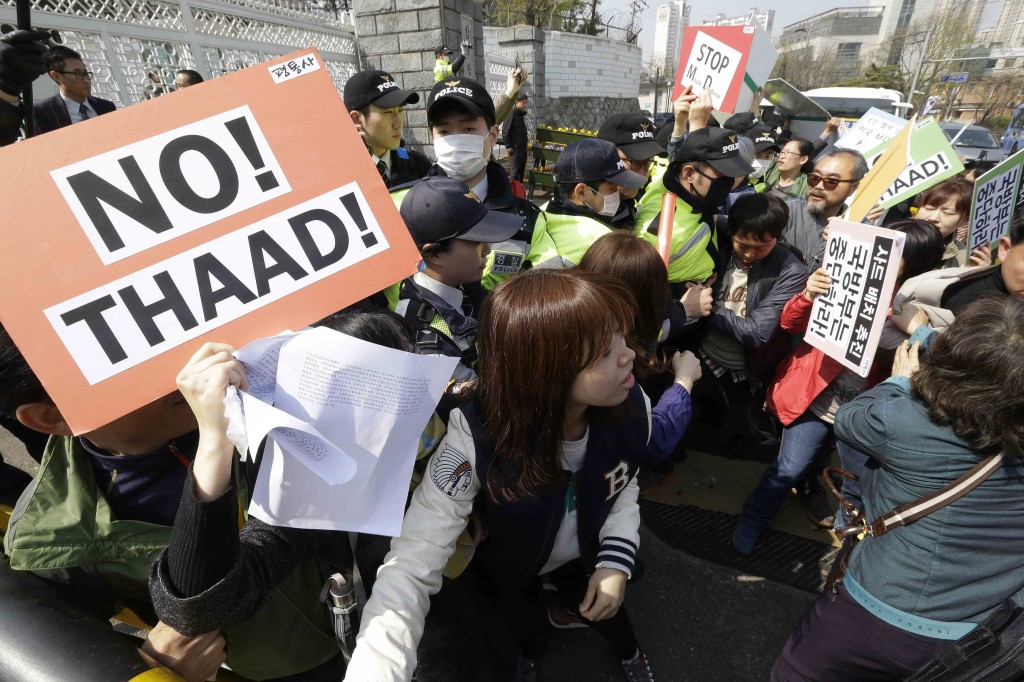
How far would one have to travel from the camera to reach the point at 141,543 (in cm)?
112

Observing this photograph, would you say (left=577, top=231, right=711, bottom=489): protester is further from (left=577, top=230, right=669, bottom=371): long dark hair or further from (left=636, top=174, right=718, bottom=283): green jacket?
(left=636, top=174, right=718, bottom=283): green jacket

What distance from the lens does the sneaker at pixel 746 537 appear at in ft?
8.84

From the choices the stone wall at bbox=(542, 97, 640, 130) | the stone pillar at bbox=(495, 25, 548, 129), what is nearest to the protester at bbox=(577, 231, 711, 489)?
the stone pillar at bbox=(495, 25, 548, 129)

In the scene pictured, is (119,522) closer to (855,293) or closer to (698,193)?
(855,293)

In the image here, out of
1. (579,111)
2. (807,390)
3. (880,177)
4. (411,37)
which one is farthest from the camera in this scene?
(579,111)

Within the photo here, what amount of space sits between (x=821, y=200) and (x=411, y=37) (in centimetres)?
→ 630

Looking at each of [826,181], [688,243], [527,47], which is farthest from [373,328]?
[527,47]

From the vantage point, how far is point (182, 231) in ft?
3.35

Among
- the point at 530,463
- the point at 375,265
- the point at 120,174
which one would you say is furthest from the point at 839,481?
the point at 120,174

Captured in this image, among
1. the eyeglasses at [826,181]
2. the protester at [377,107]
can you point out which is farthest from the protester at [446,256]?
the eyeglasses at [826,181]

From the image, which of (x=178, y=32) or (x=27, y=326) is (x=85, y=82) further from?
(x=27, y=326)

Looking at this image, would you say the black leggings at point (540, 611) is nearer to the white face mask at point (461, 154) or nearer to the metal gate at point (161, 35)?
the white face mask at point (461, 154)

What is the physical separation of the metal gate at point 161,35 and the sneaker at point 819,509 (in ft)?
21.6

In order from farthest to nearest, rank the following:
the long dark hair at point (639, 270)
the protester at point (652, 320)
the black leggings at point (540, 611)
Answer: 1. the long dark hair at point (639, 270)
2. the black leggings at point (540, 611)
3. the protester at point (652, 320)
